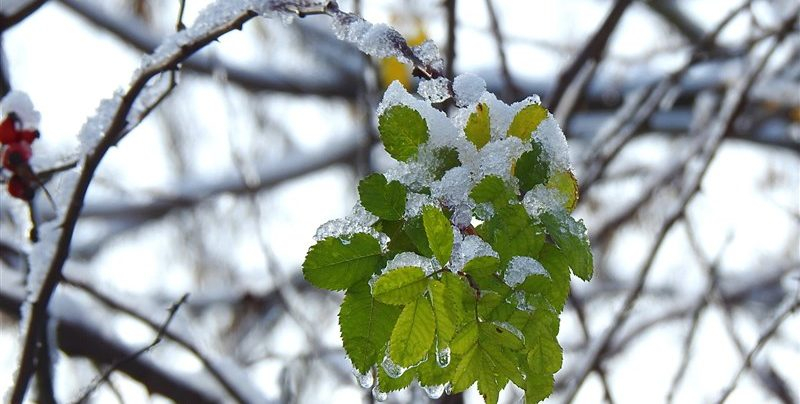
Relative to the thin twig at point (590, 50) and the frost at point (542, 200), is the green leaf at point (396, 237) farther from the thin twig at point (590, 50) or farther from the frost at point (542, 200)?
the thin twig at point (590, 50)

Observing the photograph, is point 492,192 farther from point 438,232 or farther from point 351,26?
point 351,26

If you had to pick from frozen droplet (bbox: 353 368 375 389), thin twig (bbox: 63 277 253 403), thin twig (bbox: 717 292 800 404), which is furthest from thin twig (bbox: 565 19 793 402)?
frozen droplet (bbox: 353 368 375 389)

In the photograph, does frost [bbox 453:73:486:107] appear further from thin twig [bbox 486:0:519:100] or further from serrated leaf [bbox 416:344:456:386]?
thin twig [bbox 486:0:519:100]

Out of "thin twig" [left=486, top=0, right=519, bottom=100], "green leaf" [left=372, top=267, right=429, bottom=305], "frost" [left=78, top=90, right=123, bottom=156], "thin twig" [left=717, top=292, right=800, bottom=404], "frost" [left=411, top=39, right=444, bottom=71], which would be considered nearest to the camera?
"green leaf" [left=372, top=267, right=429, bottom=305]

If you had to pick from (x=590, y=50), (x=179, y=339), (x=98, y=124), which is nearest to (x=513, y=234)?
(x=98, y=124)

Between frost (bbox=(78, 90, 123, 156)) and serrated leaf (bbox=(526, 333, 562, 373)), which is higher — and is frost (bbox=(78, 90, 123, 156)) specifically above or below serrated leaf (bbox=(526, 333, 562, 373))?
above

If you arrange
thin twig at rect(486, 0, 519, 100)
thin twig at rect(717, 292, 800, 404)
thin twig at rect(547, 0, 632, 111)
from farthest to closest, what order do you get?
thin twig at rect(486, 0, 519, 100), thin twig at rect(547, 0, 632, 111), thin twig at rect(717, 292, 800, 404)
